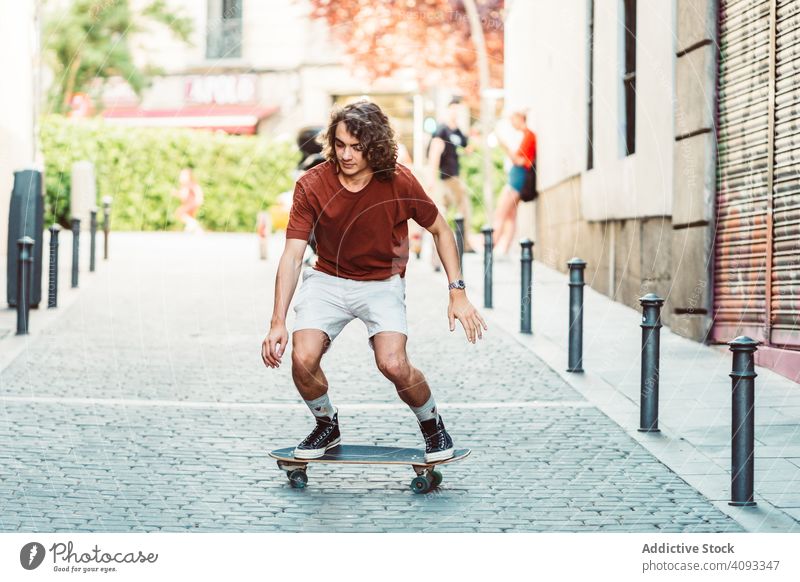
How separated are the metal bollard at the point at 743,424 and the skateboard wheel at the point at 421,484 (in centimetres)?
117

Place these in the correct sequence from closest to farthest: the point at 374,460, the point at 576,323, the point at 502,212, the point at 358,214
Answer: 1. the point at 358,214
2. the point at 374,460
3. the point at 576,323
4. the point at 502,212

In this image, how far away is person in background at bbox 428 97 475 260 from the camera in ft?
Answer: 41.0

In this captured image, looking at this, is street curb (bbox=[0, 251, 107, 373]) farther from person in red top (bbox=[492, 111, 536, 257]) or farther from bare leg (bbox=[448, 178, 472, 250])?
person in red top (bbox=[492, 111, 536, 257])

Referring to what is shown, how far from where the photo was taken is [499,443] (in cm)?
686

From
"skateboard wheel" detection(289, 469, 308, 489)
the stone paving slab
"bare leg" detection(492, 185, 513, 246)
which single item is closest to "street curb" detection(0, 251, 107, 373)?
the stone paving slab

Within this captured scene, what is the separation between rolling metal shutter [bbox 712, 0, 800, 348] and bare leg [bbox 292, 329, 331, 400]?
397 cm

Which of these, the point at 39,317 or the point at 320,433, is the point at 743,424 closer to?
the point at 320,433

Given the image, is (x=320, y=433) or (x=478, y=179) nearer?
(x=320, y=433)

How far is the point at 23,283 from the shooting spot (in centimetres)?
1063

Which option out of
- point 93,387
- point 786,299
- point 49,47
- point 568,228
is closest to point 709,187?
point 786,299

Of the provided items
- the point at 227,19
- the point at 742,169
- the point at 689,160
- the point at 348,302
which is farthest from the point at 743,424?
the point at 689,160

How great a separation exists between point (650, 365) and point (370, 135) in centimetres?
249

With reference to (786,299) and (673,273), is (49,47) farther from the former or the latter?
(786,299)

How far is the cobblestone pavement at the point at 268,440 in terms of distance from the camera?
5.37 meters
